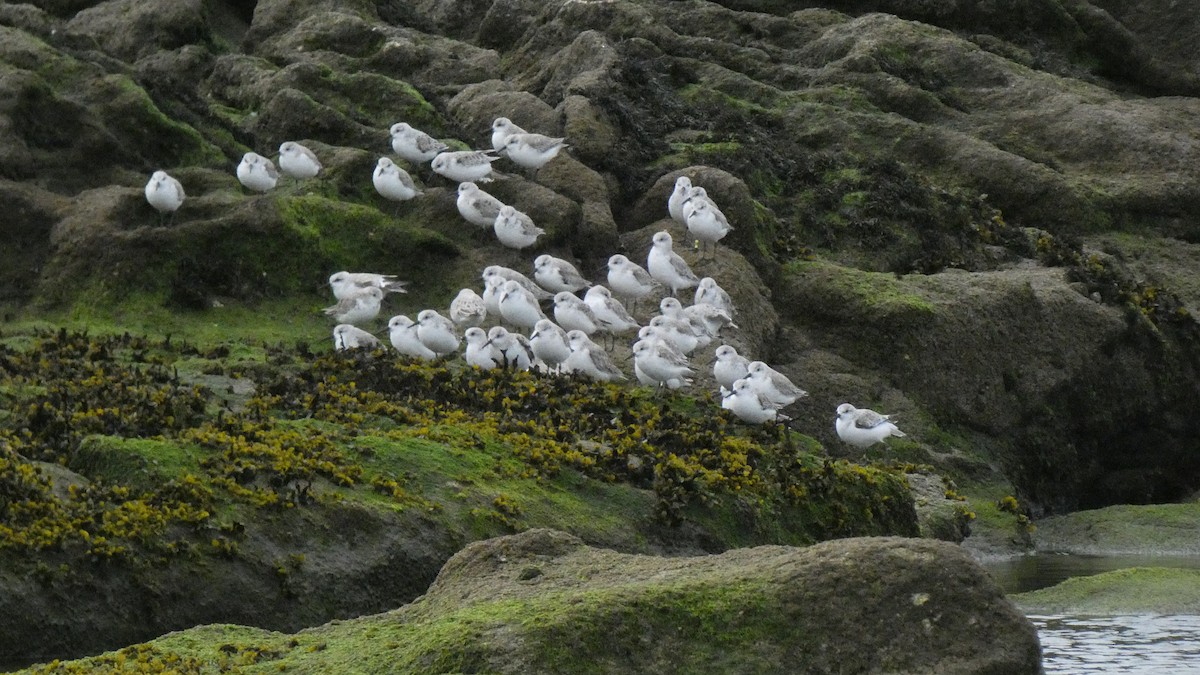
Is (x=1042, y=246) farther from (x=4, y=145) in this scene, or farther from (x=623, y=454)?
(x=4, y=145)

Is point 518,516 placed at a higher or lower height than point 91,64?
higher

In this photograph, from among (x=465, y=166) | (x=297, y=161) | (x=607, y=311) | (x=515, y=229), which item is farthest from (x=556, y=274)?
(x=297, y=161)

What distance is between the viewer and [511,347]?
16.7 metres

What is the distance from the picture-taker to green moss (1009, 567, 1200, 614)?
44.3 ft

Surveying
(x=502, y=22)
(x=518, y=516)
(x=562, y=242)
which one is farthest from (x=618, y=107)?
(x=518, y=516)

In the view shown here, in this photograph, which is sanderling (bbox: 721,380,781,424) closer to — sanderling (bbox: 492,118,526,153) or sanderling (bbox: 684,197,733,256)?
sanderling (bbox: 684,197,733,256)

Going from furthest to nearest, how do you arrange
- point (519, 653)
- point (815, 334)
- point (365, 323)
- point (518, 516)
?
1. point (815, 334)
2. point (365, 323)
3. point (518, 516)
4. point (519, 653)

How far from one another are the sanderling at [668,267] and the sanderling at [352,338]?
11.1 ft

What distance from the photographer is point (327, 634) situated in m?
8.83

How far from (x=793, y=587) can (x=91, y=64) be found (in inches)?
577

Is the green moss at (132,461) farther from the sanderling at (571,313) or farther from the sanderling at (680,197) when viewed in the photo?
the sanderling at (680,197)

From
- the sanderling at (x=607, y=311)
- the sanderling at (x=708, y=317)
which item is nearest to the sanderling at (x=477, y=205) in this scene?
the sanderling at (x=607, y=311)

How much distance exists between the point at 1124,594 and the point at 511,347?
596 centimetres

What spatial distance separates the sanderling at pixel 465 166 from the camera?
64.9ft
